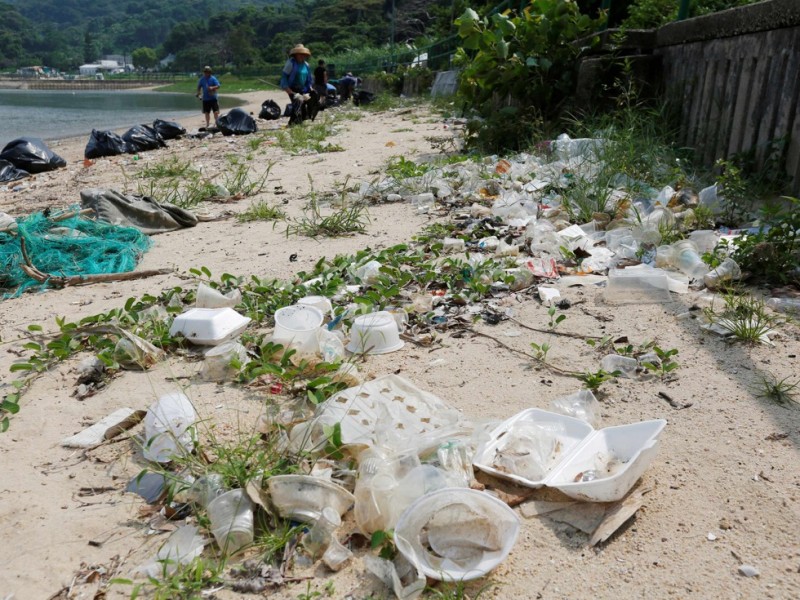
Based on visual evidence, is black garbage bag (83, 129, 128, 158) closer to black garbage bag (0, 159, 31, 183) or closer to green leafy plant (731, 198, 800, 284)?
black garbage bag (0, 159, 31, 183)

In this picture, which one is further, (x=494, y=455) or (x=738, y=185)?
(x=738, y=185)

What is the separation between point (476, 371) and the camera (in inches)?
95.0

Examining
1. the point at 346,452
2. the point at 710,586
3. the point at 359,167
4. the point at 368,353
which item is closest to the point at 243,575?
the point at 346,452

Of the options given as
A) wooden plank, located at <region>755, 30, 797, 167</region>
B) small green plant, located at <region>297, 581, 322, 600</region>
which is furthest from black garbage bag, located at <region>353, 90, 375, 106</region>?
small green plant, located at <region>297, 581, 322, 600</region>

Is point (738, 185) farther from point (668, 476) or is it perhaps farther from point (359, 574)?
point (359, 574)

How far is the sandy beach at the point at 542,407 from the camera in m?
1.48

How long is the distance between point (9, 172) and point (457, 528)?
947 centimetres

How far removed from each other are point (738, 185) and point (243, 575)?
319 cm

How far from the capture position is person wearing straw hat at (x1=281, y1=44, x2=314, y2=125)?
11.9m

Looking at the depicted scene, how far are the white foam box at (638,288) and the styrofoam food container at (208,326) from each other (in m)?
1.56

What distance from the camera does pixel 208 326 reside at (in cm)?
267

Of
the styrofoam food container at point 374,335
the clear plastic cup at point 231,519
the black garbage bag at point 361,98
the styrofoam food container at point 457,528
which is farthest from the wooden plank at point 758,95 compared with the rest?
the black garbage bag at point 361,98

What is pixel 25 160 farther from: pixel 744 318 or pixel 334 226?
pixel 744 318

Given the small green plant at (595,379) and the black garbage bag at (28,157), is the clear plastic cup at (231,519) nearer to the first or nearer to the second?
the small green plant at (595,379)
